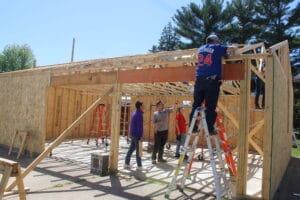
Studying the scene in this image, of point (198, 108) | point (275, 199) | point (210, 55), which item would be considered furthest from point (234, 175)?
point (210, 55)

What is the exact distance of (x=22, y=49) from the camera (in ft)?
138

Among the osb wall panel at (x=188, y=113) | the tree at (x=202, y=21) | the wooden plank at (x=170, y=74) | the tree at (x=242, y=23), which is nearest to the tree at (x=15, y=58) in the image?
the tree at (x=202, y=21)

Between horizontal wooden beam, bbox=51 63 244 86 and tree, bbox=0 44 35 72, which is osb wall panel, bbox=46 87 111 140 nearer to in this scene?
horizontal wooden beam, bbox=51 63 244 86

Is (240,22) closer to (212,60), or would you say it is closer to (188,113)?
(188,113)

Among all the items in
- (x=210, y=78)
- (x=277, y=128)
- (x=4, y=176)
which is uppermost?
(x=210, y=78)

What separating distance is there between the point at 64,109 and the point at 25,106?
4.95m

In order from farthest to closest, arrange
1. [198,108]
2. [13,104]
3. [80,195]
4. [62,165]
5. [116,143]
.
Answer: [13,104], [62,165], [116,143], [80,195], [198,108]

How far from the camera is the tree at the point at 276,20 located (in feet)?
70.2

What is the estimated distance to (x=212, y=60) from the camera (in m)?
5.05

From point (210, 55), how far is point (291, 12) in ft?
64.9

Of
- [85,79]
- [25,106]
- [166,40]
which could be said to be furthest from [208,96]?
[166,40]

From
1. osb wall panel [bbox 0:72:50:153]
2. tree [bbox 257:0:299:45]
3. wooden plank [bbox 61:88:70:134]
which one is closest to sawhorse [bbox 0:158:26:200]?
osb wall panel [bbox 0:72:50:153]

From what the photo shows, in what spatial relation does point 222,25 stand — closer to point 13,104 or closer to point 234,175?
point 13,104

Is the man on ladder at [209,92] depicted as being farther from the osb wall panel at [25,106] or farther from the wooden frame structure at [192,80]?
the osb wall panel at [25,106]
